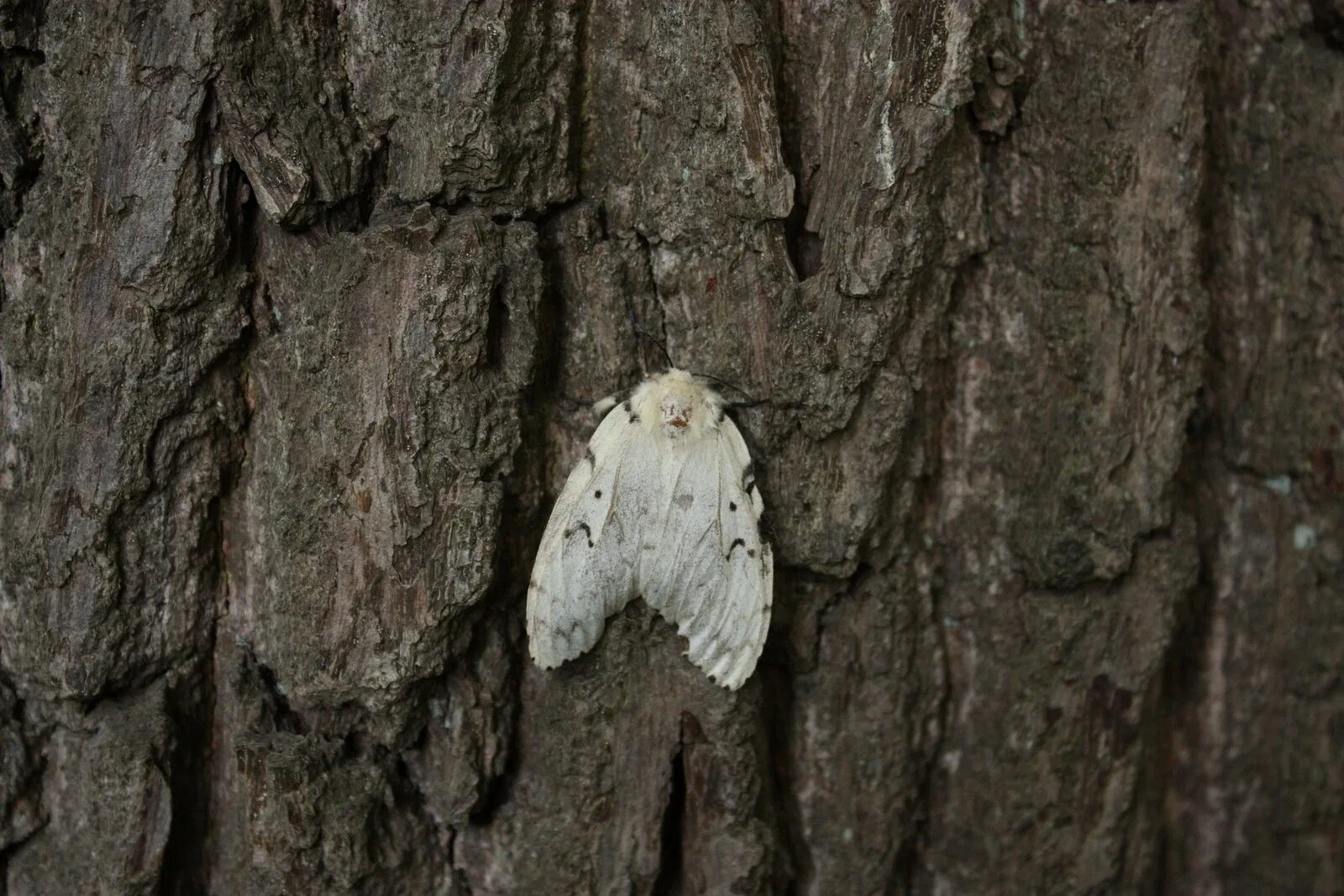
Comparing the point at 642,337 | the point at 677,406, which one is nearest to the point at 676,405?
the point at 677,406

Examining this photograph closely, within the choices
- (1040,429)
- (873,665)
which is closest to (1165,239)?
(1040,429)

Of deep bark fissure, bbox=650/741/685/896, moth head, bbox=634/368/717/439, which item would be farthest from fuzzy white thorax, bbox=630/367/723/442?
deep bark fissure, bbox=650/741/685/896

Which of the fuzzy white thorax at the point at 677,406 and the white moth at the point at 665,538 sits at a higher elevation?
the fuzzy white thorax at the point at 677,406

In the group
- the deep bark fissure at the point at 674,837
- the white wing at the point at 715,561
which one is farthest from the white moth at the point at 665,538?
the deep bark fissure at the point at 674,837

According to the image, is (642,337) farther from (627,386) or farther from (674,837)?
(674,837)

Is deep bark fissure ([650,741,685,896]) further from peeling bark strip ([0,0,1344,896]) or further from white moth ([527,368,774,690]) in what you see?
white moth ([527,368,774,690])

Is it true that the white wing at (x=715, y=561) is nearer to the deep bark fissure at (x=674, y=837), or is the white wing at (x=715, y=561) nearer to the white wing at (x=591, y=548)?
the white wing at (x=591, y=548)
